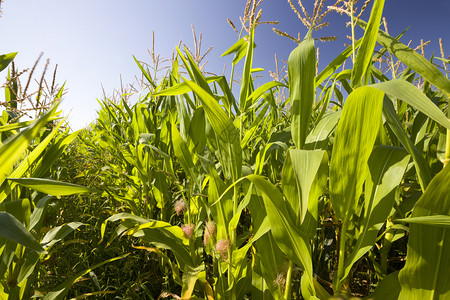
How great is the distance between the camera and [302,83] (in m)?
0.64

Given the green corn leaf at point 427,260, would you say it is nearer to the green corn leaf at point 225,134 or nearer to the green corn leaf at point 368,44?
the green corn leaf at point 368,44

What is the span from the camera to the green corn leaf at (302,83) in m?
0.62

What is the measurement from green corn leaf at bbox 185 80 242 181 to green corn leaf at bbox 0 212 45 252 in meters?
0.45

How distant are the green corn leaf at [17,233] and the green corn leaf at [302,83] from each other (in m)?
0.60

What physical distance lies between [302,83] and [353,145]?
0.65 feet

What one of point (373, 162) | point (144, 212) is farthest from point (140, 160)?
point (373, 162)

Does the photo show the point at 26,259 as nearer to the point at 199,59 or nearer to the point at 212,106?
the point at 212,106

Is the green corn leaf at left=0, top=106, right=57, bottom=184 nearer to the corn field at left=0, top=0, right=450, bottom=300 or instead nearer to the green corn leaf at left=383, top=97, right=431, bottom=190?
the corn field at left=0, top=0, right=450, bottom=300

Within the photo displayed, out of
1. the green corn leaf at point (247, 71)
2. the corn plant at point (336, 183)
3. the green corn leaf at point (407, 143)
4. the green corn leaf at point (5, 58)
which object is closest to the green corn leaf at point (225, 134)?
the corn plant at point (336, 183)

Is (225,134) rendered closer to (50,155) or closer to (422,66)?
(422,66)

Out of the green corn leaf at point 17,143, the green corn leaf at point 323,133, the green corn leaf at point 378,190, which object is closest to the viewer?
the green corn leaf at point 17,143

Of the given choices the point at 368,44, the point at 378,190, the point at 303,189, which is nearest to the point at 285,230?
the point at 303,189

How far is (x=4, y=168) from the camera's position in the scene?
412 millimetres

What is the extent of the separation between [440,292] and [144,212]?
1.38 metres
